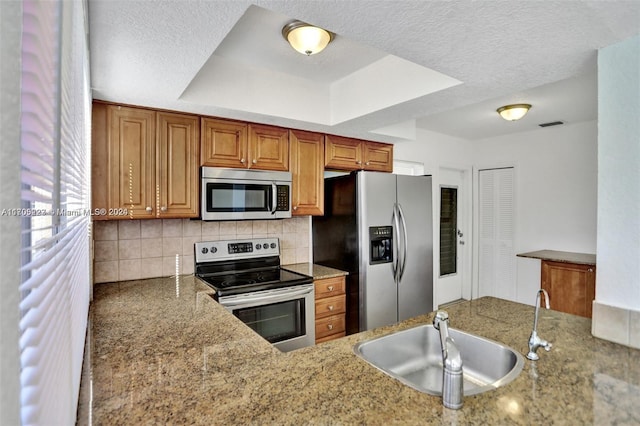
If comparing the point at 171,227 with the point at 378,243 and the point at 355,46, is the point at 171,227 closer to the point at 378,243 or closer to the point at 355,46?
the point at 378,243

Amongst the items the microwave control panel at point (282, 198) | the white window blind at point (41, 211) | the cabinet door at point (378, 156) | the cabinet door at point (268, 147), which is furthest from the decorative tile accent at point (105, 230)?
the cabinet door at point (378, 156)

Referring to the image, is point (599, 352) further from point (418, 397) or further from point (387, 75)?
point (387, 75)

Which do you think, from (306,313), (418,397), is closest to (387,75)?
(306,313)

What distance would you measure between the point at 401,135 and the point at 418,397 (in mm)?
2761

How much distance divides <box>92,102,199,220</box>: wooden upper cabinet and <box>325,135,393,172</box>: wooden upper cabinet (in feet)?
4.06

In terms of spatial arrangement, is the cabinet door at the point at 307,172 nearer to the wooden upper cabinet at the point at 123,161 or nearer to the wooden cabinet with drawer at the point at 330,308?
the wooden cabinet with drawer at the point at 330,308

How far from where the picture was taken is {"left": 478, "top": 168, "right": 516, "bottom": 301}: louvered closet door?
14.7 ft

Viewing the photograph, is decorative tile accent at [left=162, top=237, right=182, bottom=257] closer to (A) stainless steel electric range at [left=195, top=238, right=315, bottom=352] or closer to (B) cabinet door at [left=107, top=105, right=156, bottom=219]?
(A) stainless steel electric range at [left=195, top=238, right=315, bottom=352]

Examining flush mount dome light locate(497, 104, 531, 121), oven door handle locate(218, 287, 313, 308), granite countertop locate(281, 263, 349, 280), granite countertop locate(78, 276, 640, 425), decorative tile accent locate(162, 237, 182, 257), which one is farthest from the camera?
flush mount dome light locate(497, 104, 531, 121)

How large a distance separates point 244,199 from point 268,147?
0.49 meters

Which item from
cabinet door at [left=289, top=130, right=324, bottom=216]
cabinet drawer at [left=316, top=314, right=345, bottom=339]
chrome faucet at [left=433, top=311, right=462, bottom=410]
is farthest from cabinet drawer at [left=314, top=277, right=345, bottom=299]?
chrome faucet at [left=433, top=311, right=462, bottom=410]

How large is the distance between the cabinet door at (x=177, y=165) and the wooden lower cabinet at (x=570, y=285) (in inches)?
142

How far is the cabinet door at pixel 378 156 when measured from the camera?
3.52 metres

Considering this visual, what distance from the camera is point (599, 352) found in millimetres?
1337
